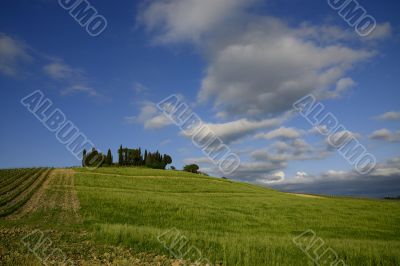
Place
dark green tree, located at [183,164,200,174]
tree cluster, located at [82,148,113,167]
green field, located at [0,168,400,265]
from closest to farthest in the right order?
green field, located at [0,168,400,265] → tree cluster, located at [82,148,113,167] → dark green tree, located at [183,164,200,174]

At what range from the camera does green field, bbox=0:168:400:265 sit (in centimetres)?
1362

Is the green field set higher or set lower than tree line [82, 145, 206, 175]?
lower

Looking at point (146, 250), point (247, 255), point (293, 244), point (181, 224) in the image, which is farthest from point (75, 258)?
point (181, 224)

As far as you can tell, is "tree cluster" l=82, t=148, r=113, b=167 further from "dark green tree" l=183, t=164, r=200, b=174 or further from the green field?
the green field

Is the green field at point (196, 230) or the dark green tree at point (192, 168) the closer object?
the green field at point (196, 230)

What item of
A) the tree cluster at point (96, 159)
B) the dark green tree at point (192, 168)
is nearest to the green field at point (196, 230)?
the tree cluster at point (96, 159)

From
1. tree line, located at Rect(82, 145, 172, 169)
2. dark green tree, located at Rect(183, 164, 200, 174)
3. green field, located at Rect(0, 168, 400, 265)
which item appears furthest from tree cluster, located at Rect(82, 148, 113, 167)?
green field, located at Rect(0, 168, 400, 265)

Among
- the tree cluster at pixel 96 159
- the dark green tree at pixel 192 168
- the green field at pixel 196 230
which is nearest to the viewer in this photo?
the green field at pixel 196 230

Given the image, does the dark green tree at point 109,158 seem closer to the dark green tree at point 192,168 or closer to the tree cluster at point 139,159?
the tree cluster at point 139,159

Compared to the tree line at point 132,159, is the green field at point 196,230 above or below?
below

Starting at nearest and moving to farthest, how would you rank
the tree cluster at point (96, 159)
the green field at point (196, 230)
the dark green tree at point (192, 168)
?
the green field at point (196, 230) → the tree cluster at point (96, 159) → the dark green tree at point (192, 168)

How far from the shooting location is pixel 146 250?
47.8ft

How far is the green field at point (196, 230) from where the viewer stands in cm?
1362

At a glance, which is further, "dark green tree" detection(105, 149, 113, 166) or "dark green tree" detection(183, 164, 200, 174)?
"dark green tree" detection(183, 164, 200, 174)
